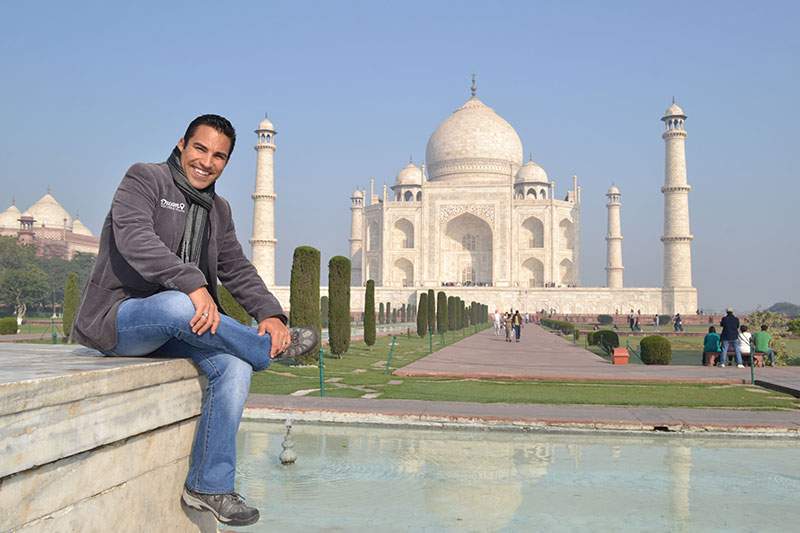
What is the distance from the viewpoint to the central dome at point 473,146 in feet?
144

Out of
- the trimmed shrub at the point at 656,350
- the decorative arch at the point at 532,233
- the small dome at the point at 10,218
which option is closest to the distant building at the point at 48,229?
the small dome at the point at 10,218

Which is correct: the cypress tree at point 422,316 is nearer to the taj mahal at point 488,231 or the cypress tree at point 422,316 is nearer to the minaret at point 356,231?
the taj mahal at point 488,231

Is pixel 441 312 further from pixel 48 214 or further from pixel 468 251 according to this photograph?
pixel 48 214

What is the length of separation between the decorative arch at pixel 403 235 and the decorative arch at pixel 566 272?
8637mm

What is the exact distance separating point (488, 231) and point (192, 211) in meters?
40.9

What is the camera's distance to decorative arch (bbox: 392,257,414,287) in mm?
42406

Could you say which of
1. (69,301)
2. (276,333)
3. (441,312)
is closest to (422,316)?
(441,312)

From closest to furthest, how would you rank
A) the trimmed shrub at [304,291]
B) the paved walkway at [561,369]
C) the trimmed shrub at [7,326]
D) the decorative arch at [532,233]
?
the paved walkway at [561,369]
the trimmed shrub at [304,291]
the trimmed shrub at [7,326]
the decorative arch at [532,233]

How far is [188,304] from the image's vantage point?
1891 mm

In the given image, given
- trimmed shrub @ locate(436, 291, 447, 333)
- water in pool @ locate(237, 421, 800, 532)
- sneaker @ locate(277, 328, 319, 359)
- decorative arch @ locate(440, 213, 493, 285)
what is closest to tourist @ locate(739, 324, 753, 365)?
water in pool @ locate(237, 421, 800, 532)

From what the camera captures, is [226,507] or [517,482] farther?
[517,482]

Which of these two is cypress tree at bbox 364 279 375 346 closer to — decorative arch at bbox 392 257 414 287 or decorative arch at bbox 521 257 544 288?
decorative arch at bbox 392 257 414 287

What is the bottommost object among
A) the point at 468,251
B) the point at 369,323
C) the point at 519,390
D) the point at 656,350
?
the point at 519,390

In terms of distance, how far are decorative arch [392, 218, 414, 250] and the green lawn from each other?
33.3 metres
